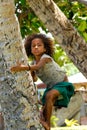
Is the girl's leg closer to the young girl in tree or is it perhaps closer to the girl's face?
the young girl in tree

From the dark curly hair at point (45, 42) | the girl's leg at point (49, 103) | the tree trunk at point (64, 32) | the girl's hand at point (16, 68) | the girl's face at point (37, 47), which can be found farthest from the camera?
the tree trunk at point (64, 32)

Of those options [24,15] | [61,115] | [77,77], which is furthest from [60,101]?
[77,77]

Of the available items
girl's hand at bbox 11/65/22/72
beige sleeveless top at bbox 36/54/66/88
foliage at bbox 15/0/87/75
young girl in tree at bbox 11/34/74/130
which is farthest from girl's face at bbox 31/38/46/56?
foliage at bbox 15/0/87/75

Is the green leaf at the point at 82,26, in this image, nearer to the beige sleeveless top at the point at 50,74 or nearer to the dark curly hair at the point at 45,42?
the dark curly hair at the point at 45,42

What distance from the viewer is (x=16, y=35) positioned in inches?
136

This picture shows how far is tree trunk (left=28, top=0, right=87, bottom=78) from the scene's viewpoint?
448 cm

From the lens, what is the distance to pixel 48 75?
411 cm

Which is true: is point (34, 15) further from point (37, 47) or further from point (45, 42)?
point (37, 47)

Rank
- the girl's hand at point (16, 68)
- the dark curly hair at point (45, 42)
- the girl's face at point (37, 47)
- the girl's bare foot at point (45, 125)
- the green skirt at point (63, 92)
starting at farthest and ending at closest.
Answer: the dark curly hair at point (45, 42) < the girl's face at point (37, 47) < the green skirt at point (63, 92) < the girl's bare foot at point (45, 125) < the girl's hand at point (16, 68)

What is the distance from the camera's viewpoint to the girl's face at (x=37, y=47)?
4180 millimetres

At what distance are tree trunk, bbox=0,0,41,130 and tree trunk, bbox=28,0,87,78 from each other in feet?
3.67

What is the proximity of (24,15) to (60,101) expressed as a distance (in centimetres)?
250

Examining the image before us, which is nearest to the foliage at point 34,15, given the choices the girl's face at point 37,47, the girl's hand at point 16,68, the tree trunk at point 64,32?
the tree trunk at point 64,32

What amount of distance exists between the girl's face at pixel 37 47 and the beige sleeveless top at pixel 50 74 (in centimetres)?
15
